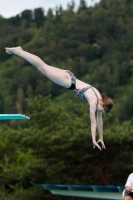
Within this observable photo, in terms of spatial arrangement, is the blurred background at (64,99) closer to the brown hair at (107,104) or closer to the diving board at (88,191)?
the diving board at (88,191)

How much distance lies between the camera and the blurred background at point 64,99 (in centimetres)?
3162

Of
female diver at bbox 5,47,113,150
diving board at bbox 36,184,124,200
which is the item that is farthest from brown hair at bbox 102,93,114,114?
diving board at bbox 36,184,124,200

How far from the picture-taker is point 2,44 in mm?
102938

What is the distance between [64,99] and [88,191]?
5764 cm

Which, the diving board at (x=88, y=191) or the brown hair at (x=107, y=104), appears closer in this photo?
the brown hair at (x=107, y=104)

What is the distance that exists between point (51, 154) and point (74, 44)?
2857 inches

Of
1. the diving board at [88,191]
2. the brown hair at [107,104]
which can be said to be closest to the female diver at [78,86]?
the brown hair at [107,104]

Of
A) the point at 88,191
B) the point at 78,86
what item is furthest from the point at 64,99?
the point at 78,86

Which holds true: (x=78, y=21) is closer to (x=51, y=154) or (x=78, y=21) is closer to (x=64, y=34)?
(x=64, y=34)

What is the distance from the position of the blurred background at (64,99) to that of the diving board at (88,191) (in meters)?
1.53

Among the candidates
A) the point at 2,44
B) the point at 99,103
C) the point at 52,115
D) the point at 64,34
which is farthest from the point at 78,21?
the point at 99,103

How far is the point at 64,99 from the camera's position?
85375mm

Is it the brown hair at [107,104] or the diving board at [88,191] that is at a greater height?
the brown hair at [107,104]

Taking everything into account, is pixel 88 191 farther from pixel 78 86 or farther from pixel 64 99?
pixel 64 99
